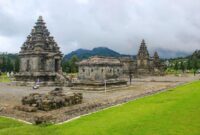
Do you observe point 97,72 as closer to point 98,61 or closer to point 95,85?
point 98,61

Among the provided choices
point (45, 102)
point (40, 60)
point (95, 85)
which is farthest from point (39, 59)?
point (45, 102)

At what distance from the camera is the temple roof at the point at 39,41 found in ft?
177

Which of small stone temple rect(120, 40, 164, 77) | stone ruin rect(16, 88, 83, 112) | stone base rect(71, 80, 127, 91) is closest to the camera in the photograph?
stone ruin rect(16, 88, 83, 112)

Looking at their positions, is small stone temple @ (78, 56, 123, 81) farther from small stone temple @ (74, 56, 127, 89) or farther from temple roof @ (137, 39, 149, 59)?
temple roof @ (137, 39, 149, 59)

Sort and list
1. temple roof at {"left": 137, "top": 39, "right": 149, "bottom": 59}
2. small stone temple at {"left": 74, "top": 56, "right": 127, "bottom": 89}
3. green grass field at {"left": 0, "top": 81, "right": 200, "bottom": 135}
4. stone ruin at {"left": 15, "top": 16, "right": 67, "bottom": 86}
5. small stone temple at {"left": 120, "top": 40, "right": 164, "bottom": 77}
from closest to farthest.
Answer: green grass field at {"left": 0, "top": 81, "right": 200, "bottom": 135} < small stone temple at {"left": 74, "top": 56, "right": 127, "bottom": 89} < stone ruin at {"left": 15, "top": 16, "right": 67, "bottom": 86} < small stone temple at {"left": 120, "top": 40, "right": 164, "bottom": 77} < temple roof at {"left": 137, "top": 39, "right": 149, "bottom": 59}

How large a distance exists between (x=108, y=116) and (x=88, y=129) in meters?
3.78

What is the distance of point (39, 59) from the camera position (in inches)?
2088

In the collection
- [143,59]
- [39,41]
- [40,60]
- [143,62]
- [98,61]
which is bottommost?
[98,61]

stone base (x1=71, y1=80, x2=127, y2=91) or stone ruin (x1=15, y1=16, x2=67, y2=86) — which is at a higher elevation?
stone ruin (x1=15, y1=16, x2=67, y2=86)

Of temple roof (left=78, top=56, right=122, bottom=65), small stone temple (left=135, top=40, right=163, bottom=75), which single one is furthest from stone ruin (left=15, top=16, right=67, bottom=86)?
small stone temple (left=135, top=40, right=163, bottom=75)

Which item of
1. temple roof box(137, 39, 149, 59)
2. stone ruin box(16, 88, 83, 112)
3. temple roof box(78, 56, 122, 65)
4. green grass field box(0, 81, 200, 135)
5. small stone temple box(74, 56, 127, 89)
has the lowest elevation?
green grass field box(0, 81, 200, 135)

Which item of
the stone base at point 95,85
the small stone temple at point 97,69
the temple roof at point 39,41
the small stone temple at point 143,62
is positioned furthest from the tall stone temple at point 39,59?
the small stone temple at point 143,62

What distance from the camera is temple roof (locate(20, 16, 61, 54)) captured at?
5381 cm

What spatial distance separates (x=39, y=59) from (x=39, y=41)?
10.4 feet
